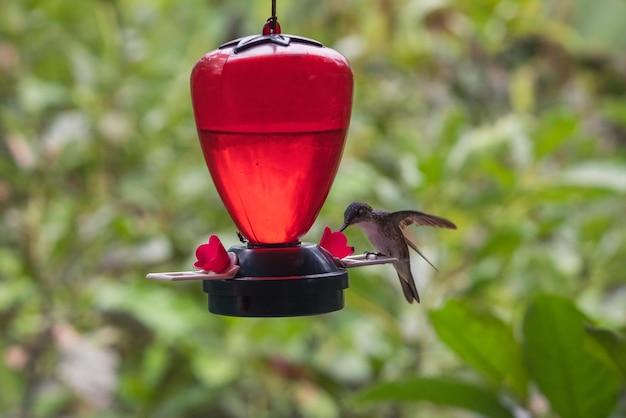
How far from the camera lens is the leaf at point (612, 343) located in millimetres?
1227

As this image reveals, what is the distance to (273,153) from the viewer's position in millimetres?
1141

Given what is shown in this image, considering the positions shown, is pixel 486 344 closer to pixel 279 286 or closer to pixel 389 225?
pixel 389 225

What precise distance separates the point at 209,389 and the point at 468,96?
1.41m

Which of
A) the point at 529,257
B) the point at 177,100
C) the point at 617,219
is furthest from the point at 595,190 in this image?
the point at 177,100

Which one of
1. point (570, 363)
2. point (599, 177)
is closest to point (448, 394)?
point (570, 363)

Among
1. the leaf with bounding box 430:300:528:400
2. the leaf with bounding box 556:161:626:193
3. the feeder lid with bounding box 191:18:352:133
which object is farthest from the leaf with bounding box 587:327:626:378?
the leaf with bounding box 556:161:626:193

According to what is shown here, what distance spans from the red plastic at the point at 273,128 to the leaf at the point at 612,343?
1.26 ft

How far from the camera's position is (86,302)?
2727 millimetres

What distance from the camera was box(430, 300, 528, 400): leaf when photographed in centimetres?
141

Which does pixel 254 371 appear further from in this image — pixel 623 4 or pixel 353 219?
pixel 623 4

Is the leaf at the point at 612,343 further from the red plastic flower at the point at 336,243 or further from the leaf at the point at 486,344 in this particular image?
the red plastic flower at the point at 336,243

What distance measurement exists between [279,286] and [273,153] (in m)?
0.16

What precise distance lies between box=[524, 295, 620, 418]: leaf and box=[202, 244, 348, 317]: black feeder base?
1.08ft

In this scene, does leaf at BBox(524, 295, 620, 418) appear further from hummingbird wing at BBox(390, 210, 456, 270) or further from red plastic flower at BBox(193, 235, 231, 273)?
red plastic flower at BBox(193, 235, 231, 273)
